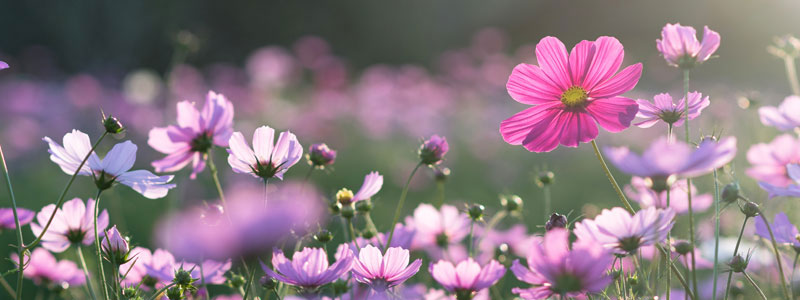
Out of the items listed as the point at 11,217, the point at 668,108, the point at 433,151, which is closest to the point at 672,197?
the point at 668,108

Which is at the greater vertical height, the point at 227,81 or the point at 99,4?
the point at 99,4

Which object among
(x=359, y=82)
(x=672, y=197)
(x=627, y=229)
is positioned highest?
(x=359, y=82)

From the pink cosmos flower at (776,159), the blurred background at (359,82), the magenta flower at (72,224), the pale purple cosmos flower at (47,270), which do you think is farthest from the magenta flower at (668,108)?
the pale purple cosmos flower at (47,270)

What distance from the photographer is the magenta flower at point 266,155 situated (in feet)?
2.29

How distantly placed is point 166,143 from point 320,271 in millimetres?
204

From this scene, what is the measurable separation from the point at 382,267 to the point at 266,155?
175mm

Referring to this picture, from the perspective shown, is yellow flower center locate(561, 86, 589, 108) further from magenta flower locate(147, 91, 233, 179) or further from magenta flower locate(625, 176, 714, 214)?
magenta flower locate(147, 91, 233, 179)

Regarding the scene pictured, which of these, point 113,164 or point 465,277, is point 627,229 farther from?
point 113,164

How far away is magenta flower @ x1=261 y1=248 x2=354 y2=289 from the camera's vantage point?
64 cm

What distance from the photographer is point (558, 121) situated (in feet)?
2.43

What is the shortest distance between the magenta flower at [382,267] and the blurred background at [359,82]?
0.52 ft

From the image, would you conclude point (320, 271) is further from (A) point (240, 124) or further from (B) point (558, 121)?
(A) point (240, 124)

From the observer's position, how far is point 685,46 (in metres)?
0.70

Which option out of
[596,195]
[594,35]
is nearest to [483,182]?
[596,195]
